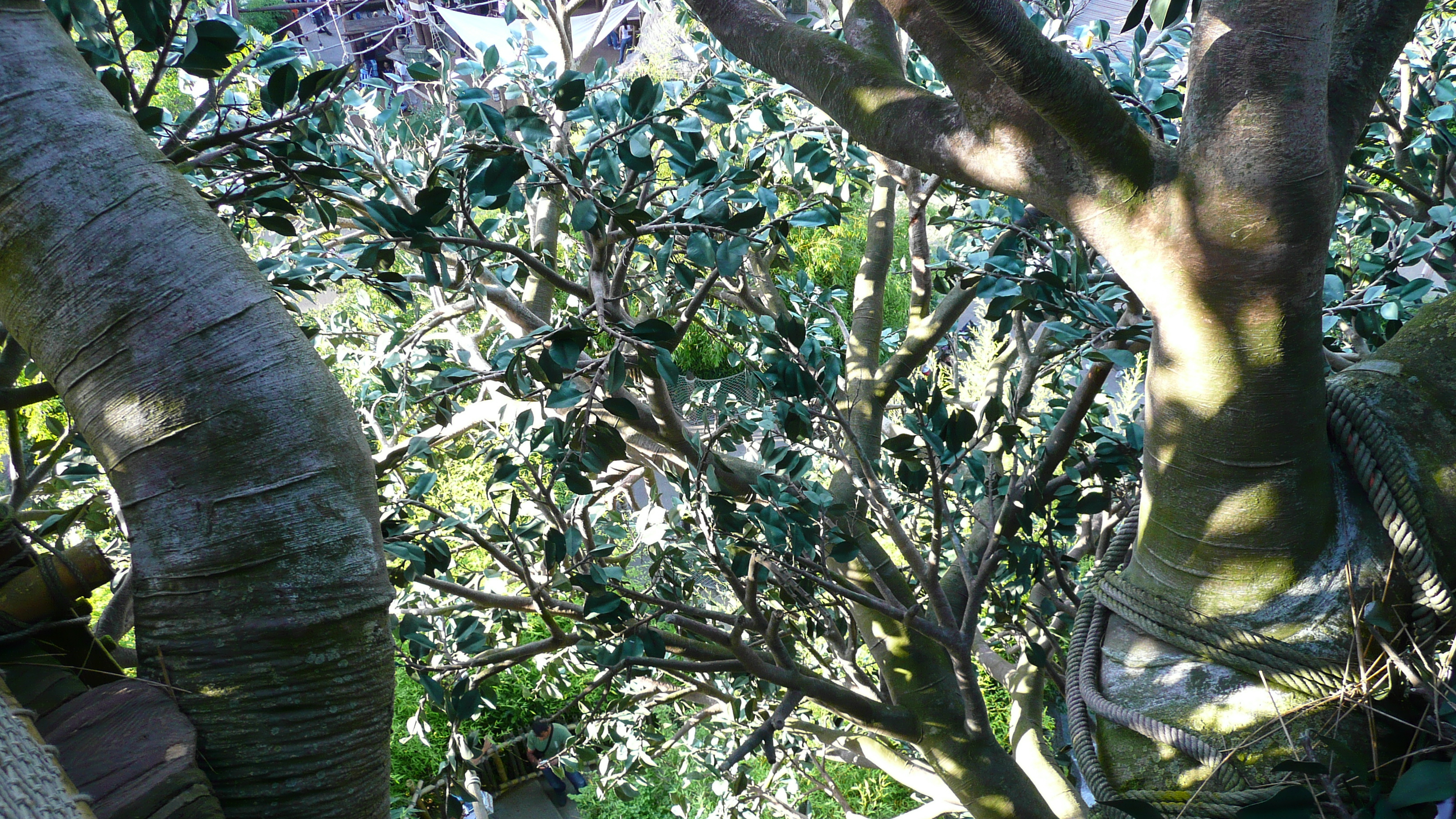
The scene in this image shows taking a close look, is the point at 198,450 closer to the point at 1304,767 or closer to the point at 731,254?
the point at 731,254

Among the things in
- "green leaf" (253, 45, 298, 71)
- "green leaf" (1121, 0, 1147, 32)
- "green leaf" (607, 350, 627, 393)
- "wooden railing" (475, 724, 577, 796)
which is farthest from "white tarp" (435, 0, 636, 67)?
"wooden railing" (475, 724, 577, 796)

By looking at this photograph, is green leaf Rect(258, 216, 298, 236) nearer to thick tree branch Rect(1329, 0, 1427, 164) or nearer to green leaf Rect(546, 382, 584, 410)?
Answer: green leaf Rect(546, 382, 584, 410)

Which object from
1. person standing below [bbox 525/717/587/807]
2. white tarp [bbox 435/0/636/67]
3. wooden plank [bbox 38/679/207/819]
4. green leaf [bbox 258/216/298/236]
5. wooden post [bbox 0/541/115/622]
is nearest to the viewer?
wooden plank [bbox 38/679/207/819]

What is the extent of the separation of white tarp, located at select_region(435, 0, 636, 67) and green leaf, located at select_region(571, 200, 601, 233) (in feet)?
3.00

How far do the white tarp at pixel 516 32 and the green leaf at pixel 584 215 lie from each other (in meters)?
0.91

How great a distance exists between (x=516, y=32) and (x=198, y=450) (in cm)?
400

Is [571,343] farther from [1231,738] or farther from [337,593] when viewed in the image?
[1231,738]

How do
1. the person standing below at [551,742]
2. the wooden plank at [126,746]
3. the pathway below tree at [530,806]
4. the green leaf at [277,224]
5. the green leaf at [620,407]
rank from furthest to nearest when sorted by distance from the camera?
the pathway below tree at [530,806] → the person standing below at [551,742] → the green leaf at [277,224] → the green leaf at [620,407] → the wooden plank at [126,746]

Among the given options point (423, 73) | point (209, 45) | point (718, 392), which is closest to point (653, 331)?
point (209, 45)

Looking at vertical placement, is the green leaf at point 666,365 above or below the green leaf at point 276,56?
below

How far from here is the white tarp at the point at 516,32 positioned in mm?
3391

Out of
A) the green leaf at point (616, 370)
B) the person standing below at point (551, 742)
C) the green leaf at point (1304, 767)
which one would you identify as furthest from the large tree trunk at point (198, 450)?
the person standing below at point (551, 742)

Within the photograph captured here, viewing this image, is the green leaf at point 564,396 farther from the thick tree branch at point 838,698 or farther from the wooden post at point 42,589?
the wooden post at point 42,589

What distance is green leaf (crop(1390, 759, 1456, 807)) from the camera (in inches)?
34.4
